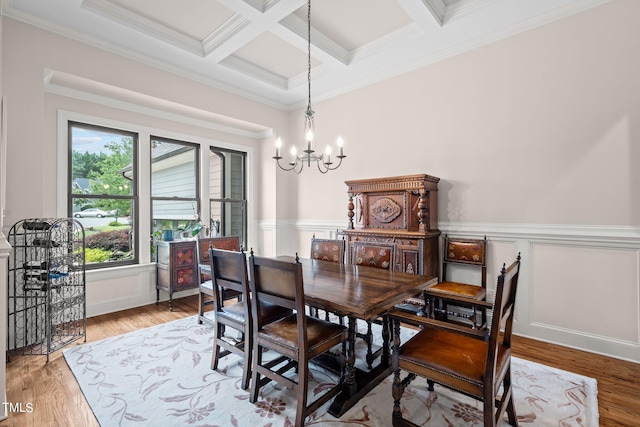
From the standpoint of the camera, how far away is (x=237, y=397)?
2.21m

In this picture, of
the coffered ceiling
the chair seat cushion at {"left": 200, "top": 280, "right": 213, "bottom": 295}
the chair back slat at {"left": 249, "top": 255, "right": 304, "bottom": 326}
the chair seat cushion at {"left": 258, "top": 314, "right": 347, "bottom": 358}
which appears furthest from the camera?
the chair seat cushion at {"left": 200, "top": 280, "right": 213, "bottom": 295}

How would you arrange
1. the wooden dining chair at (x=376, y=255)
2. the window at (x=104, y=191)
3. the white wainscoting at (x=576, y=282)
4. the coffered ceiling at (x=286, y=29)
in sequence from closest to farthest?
the white wainscoting at (x=576, y=282), the coffered ceiling at (x=286, y=29), the wooden dining chair at (x=376, y=255), the window at (x=104, y=191)

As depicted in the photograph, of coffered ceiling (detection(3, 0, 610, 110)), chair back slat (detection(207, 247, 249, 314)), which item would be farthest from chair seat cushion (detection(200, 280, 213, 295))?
coffered ceiling (detection(3, 0, 610, 110))

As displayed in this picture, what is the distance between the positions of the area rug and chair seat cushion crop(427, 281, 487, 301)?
25.2 inches

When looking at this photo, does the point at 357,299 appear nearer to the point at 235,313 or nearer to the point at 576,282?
the point at 235,313

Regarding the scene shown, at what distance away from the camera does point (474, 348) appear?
183 cm

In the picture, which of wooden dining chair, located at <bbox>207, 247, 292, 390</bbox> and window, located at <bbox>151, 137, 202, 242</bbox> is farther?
window, located at <bbox>151, 137, 202, 242</bbox>

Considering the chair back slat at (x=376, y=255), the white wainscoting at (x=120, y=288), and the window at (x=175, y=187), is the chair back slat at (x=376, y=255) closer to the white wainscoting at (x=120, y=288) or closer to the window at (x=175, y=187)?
the window at (x=175, y=187)

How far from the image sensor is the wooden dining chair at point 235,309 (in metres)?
2.20

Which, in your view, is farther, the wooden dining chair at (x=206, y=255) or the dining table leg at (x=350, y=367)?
the wooden dining chair at (x=206, y=255)

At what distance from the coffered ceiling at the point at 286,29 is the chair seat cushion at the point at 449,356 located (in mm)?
2886
